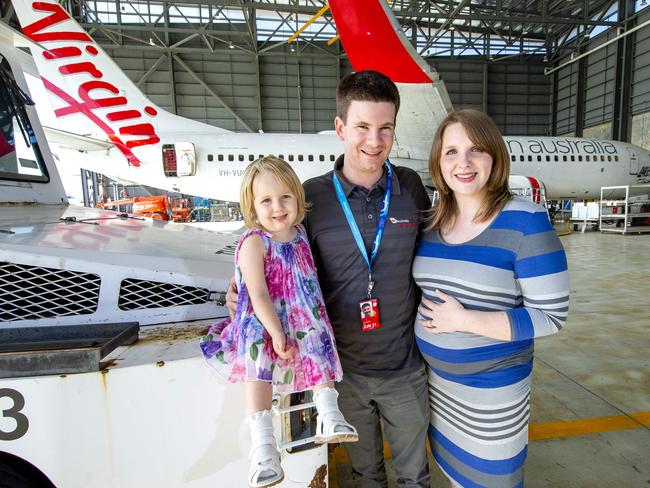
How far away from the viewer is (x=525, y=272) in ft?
4.04

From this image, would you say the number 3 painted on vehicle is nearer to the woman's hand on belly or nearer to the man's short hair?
the woman's hand on belly

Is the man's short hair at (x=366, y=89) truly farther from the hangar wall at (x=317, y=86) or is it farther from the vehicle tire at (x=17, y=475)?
the hangar wall at (x=317, y=86)

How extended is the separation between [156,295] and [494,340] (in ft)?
4.12

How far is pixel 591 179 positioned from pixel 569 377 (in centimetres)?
1382

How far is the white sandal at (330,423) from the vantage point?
1079mm

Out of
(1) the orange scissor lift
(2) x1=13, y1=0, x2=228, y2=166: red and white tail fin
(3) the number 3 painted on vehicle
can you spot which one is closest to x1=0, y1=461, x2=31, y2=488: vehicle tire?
(3) the number 3 painted on vehicle

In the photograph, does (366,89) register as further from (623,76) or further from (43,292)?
(623,76)

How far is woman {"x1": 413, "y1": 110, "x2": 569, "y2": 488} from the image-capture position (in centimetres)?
123

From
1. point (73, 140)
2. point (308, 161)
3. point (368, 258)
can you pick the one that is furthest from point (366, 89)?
point (308, 161)

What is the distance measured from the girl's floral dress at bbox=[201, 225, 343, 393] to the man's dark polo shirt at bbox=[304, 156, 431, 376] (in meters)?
0.19

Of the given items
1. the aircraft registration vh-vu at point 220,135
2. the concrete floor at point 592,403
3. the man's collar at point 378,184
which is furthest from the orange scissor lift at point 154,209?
the man's collar at point 378,184

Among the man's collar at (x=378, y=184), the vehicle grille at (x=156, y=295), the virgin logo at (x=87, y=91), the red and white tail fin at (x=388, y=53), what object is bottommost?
the vehicle grille at (x=156, y=295)

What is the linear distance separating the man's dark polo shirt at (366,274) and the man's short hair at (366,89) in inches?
12.5

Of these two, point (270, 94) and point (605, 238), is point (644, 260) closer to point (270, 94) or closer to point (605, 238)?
point (605, 238)
